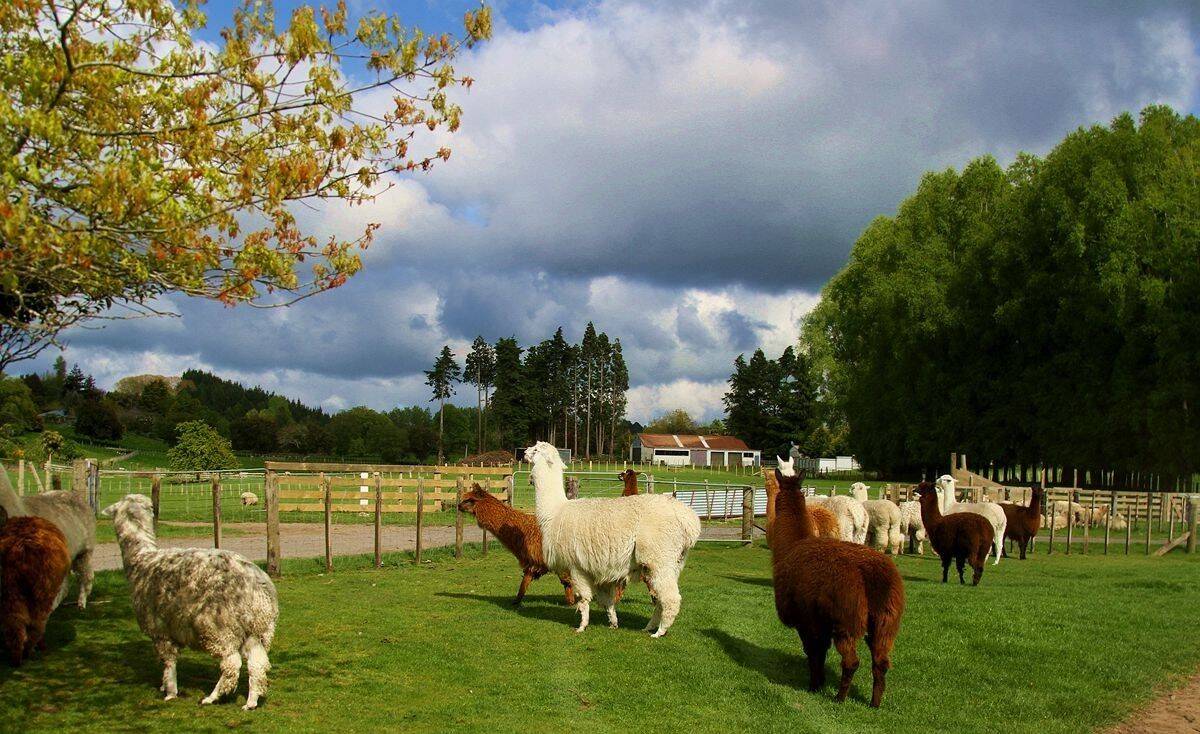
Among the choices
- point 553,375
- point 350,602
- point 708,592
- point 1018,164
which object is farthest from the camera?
point 553,375

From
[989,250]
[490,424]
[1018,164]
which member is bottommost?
[490,424]

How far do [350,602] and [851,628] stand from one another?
23.5 feet

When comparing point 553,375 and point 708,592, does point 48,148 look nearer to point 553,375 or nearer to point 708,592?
point 708,592

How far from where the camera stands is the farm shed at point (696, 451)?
11706 cm

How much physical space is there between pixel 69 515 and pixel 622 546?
635cm

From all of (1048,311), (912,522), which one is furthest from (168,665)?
(1048,311)

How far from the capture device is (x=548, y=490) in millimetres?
11695

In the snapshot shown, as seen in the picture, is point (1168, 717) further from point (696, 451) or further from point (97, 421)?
point (696, 451)

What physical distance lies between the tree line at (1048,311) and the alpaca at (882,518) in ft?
67.5

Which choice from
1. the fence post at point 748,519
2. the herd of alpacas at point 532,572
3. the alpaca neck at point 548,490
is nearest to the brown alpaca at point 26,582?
the herd of alpacas at point 532,572

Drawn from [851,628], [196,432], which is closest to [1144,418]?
[851,628]

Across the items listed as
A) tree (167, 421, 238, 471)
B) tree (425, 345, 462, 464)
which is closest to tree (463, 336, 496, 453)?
tree (425, 345, 462, 464)

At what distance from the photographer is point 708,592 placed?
46.5 feet

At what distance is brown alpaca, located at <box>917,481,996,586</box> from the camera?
15.6 meters
